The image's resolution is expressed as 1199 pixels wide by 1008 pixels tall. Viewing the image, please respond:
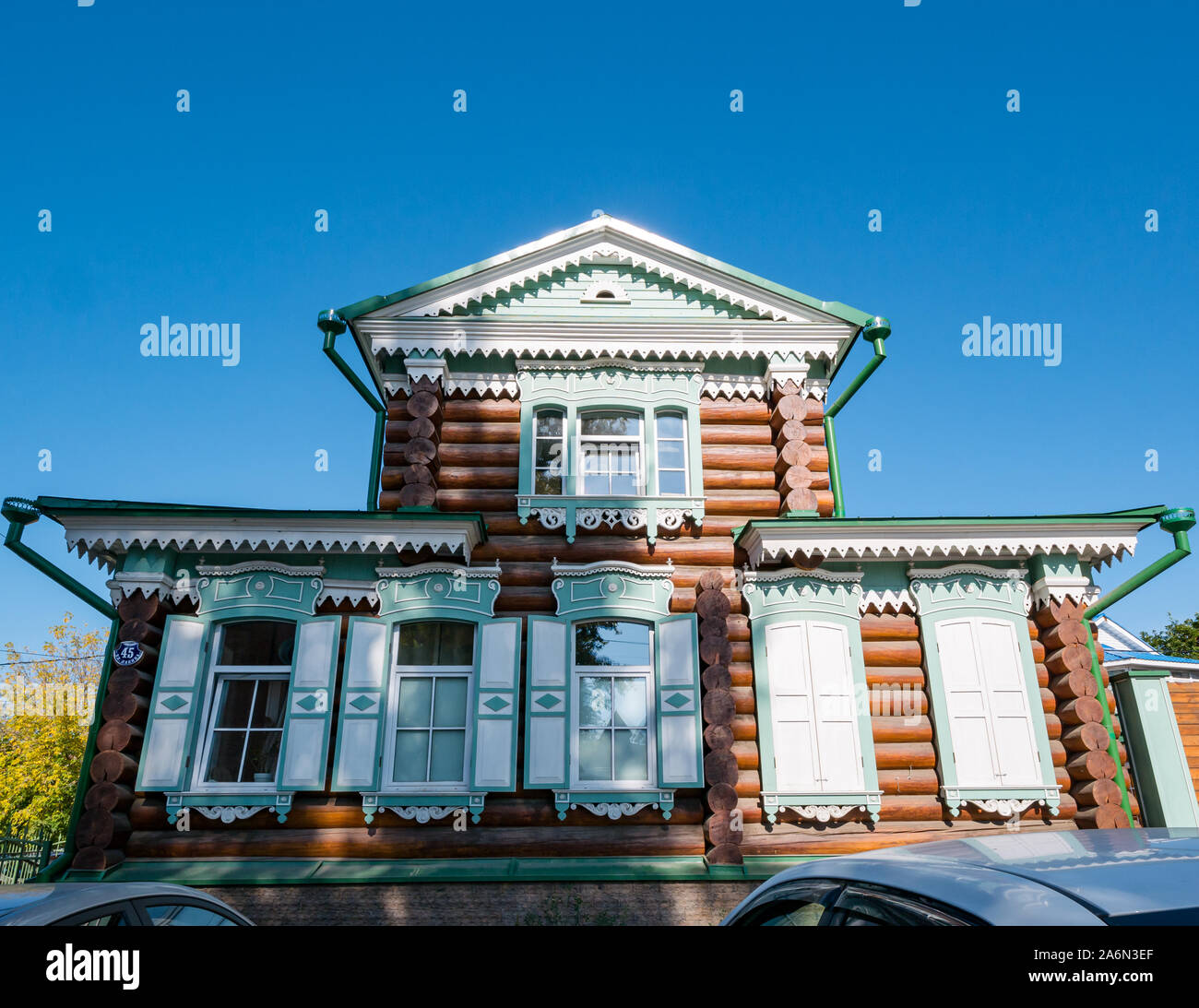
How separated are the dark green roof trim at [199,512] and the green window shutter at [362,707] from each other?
4.09 ft

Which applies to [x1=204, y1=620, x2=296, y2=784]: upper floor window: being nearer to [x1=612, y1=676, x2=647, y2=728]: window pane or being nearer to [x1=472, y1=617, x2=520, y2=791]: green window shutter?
[x1=472, y1=617, x2=520, y2=791]: green window shutter

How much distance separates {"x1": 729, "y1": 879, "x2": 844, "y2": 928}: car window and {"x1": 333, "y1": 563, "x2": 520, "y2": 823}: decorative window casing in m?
6.08

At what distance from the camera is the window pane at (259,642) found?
9641 mm

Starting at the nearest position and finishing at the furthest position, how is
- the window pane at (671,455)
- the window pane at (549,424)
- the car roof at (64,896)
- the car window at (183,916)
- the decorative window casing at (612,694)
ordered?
the car roof at (64,896) < the car window at (183,916) < the decorative window casing at (612,694) < the window pane at (671,455) < the window pane at (549,424)

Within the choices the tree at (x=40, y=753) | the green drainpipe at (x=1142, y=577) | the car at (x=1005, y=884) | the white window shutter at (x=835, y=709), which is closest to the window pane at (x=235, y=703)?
the white window shutter at (x=835, y=709)

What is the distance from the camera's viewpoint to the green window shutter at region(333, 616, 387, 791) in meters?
8.82

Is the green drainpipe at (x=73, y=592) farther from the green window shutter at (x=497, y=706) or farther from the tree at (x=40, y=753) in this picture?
the tree at (x=40, y=753)

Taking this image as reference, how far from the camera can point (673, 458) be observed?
10922 mm

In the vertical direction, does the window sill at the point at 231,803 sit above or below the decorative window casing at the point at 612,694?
below

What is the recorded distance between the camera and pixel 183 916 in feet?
12.6

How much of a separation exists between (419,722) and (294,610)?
2.02 m

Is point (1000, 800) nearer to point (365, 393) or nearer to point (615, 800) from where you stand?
point (615, 800)

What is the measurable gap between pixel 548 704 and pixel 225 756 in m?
3.77
